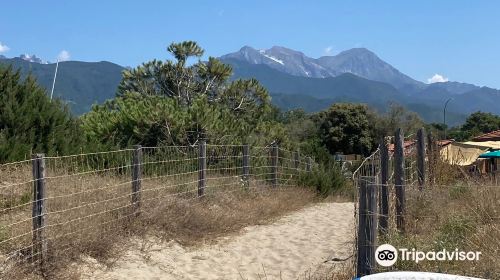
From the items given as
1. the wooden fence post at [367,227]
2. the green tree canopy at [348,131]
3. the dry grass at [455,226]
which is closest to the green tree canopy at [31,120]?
the dry grass at [455,226]

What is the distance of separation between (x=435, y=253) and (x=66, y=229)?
14.2 feet

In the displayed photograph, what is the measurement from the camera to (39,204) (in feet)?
21.7

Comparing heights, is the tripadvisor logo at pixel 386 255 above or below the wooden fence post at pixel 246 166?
below

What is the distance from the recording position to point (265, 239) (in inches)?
370

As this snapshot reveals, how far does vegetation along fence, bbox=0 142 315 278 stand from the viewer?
663 cm

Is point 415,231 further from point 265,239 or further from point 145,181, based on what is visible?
point 145,181

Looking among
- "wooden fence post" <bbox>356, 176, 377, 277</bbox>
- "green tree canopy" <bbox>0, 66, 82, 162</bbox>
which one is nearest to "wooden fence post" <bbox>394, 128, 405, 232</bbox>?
"wooden fence post" <bbox>356, 176, 377, 277</bbox>

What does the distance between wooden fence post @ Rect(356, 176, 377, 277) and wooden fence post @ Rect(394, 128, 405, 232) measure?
2251mm

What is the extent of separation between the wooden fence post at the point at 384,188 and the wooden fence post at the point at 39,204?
3.80m

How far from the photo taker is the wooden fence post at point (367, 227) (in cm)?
497

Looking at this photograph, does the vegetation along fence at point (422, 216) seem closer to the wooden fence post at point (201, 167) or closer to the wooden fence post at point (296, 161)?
the wooden fence post at point (201, 167)

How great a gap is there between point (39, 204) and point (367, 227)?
3776 mm

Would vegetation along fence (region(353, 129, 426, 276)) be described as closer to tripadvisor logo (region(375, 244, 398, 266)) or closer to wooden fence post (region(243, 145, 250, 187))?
tripadvisor logo (region(375, 244, 398, 266))

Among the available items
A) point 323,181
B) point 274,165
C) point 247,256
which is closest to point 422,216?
point 247,256
